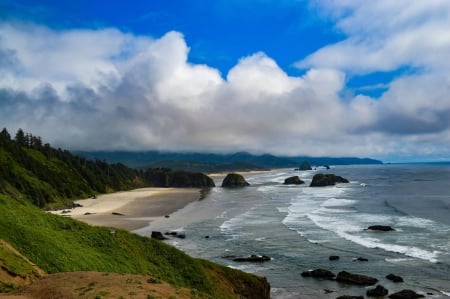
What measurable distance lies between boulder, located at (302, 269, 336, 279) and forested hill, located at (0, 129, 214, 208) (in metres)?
62.9

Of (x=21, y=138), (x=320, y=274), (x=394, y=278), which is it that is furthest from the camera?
(x=21, y=138)

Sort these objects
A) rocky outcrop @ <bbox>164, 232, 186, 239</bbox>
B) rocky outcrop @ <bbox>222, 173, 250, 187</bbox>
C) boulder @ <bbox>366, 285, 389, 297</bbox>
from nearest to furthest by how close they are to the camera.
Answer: boulder @ <bbox>366, 285, 389, 297</bbox> < rocky outcrop @ <bbox>164, 232, 186, 239</bbox> < rocky outcrop @ <bbox>222, 173, 250, 187</bbox>

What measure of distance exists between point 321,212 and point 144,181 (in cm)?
12041

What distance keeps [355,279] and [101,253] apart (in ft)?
83.4

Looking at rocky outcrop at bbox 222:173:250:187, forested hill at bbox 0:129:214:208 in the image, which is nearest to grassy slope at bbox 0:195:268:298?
forested hill at bbox 0:129:214:208

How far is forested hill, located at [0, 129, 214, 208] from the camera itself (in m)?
103

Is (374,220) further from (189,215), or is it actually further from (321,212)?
(189,215)

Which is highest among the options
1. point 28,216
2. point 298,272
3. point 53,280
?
point 28,216

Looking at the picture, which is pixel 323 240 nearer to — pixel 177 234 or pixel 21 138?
pixel 177 234

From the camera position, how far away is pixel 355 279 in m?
41.7

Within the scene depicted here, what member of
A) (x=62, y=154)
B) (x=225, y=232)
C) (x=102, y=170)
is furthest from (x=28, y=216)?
(x=102, y=170)

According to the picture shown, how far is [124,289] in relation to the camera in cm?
1939

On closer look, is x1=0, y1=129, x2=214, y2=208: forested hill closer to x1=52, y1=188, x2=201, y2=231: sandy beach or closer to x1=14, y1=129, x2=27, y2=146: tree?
x1=14, y1=129, x2=27, y2=146: tree

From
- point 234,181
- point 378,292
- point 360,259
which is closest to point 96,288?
point 378,292
